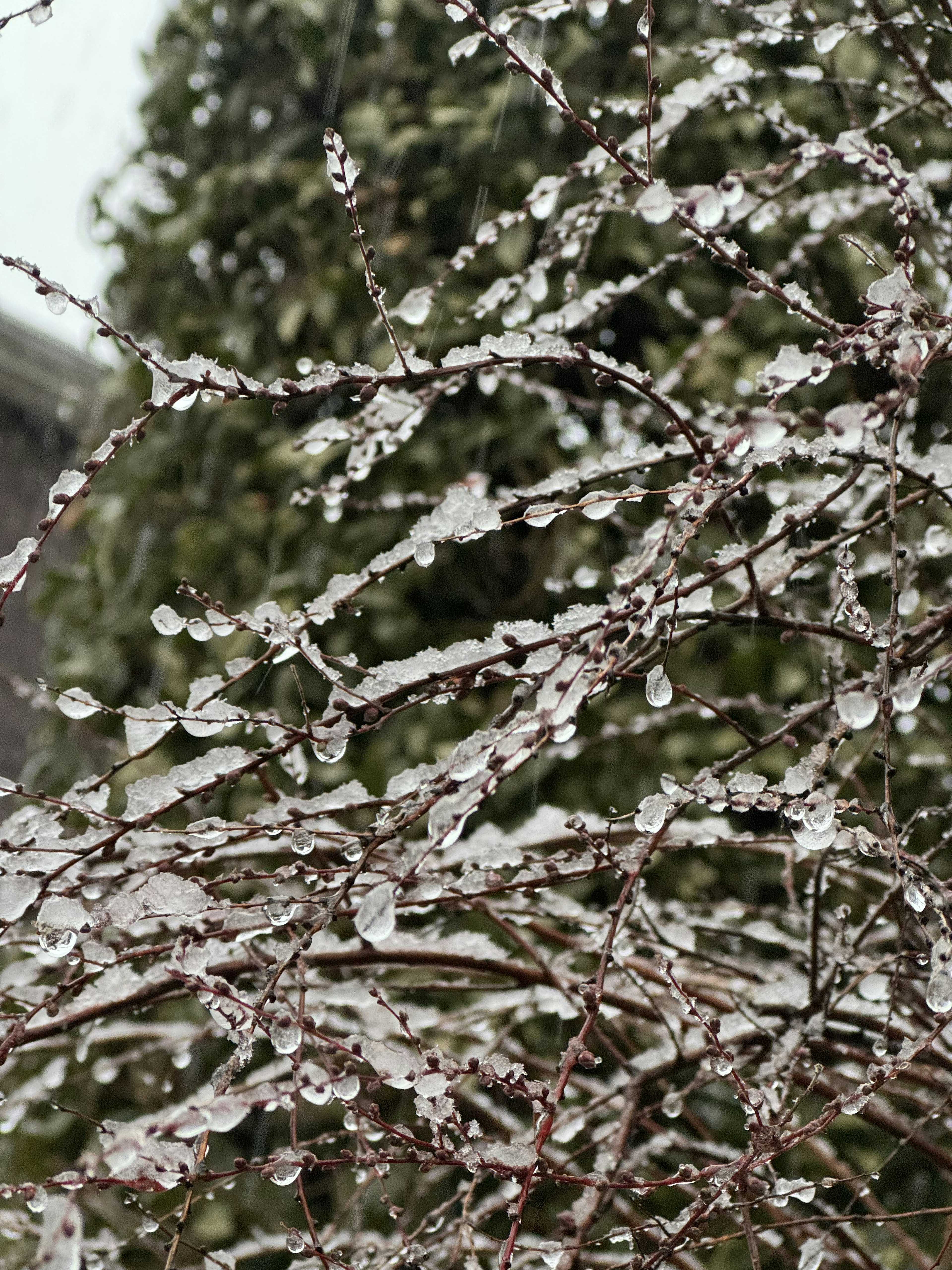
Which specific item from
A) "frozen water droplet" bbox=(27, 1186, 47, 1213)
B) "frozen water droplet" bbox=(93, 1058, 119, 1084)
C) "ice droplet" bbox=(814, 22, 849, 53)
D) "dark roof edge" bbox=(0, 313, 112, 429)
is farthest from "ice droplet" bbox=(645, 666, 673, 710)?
"dark roof edge" bbox=(0, 313, 112, 429)

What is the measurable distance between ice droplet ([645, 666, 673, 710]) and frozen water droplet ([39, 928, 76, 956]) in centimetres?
51

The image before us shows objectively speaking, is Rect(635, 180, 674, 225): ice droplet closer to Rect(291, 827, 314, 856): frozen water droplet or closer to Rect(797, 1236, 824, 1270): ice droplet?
Rect(291, 827, 314, 856): frozen water droplet

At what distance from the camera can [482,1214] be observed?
1405 mm

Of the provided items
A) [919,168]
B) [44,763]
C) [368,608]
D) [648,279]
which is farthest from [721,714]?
[44,763]

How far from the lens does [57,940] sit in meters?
0.86

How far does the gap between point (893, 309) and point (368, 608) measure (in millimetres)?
2049

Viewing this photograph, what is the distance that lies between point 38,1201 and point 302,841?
1.22 ft

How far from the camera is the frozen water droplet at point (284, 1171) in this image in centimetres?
86

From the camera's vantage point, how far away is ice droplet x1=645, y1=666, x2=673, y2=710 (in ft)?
3.05

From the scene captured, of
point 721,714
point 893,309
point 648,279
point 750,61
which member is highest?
point 750,61

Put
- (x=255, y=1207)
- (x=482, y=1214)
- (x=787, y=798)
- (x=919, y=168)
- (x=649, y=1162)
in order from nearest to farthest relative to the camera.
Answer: (x=787, y=798) < (x=482, y=1214) < (x=649, y=1162) < (x=919, y=168) < (x=255, y=1207)

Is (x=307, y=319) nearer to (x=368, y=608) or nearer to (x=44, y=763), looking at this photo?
(x=368, y=608)

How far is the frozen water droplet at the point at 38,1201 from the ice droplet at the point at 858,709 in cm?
76

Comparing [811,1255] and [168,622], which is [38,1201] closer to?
[168,622]
